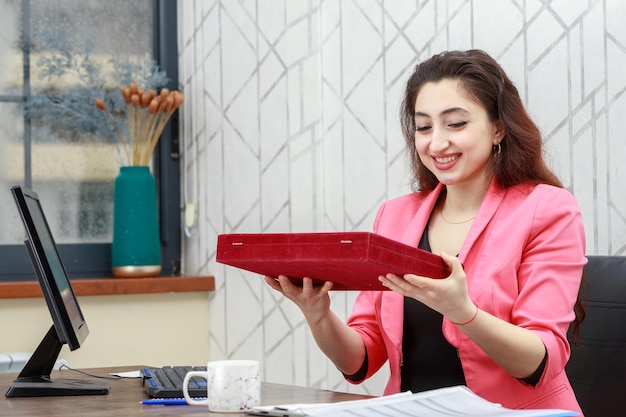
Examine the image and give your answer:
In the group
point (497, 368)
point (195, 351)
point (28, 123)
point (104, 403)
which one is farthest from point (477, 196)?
point (28, 123)

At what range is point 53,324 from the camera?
1695mm

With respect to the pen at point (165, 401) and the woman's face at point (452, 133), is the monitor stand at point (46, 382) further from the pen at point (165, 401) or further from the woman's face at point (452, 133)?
the woman's face at point (452, 133)

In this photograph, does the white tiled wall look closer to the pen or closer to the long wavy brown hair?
the long wavy brown hair

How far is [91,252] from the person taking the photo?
3367 millimetres

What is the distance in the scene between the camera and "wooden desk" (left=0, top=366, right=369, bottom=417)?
141 cm

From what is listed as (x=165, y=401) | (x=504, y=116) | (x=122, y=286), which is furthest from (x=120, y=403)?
(x=122, y=286)

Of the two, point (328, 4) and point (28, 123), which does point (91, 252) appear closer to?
point (28, 123)

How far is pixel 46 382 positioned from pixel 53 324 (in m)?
0.11

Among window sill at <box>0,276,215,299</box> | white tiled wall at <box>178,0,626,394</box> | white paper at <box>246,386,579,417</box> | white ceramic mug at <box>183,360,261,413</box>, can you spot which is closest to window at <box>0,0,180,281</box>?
white tiled wall at <box>178,0,626,394</box>

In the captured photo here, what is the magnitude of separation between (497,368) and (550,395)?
0.10 m

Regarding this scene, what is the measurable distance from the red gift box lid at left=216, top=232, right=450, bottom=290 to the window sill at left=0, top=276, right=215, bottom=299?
A: 67.0 inches

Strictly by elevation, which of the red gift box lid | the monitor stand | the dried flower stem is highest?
the dried flower stem

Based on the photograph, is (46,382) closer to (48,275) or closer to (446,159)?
(48,275)

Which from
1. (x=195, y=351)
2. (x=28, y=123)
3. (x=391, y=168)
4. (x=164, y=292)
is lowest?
(x=195, y=351)
